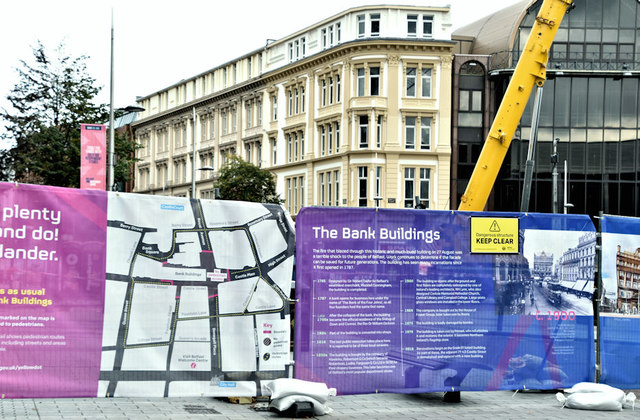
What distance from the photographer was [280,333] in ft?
31.2

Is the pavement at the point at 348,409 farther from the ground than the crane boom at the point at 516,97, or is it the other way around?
the crane boom at the point at 516,97

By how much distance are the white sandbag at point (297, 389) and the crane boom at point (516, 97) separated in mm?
9986

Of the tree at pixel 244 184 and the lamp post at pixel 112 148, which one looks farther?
the tree at pixel 244 184

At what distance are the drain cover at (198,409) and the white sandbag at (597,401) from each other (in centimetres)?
412

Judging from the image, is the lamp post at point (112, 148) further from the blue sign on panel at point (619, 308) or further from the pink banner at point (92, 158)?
the blue sign on panel at point (619, 308)

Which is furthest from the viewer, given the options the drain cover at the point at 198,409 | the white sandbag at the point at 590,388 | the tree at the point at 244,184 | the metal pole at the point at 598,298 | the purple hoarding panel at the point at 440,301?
the tree at the point at 244,184

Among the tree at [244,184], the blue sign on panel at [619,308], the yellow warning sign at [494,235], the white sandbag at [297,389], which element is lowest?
the white sandbag at [297,389]

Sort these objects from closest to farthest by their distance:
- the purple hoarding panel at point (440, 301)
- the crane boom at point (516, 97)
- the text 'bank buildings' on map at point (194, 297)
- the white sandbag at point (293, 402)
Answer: the text 'bank buildings' on map at point (194, 297), the white sandbag at point (293, 402), the purple hoarding panel at point (440, 301), the crane boom at point (516, 97)

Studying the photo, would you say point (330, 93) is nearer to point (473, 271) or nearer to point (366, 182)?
point (366, 182)

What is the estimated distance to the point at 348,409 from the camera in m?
10.3

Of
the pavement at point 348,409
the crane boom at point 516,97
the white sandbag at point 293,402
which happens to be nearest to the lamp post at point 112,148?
the crane boom at point 516,97

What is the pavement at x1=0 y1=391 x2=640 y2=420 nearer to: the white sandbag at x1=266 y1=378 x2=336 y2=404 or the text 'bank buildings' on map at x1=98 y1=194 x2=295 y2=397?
the white sandbag at x1=266 y1=378 x2=336 y2=404

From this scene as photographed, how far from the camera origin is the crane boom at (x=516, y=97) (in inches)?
734

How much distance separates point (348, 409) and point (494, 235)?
258cm
